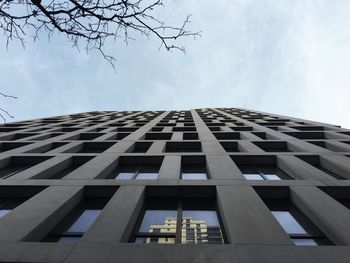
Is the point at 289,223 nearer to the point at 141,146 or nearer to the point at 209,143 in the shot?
the point at 209,143

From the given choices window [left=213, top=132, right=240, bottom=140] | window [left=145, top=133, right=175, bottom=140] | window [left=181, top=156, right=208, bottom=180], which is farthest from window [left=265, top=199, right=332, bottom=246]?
window [left=145, top=133, right=175, bottom=140]

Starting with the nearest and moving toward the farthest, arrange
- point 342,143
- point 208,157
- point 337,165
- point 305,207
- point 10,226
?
1. point 10,226
2. point 305,207
3. point 337,165
4. point 208,157
5. point 342,143

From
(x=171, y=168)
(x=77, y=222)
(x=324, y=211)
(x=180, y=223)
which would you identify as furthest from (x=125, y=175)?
(x=324, y=211)

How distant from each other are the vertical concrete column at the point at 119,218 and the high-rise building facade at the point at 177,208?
0.09 ft

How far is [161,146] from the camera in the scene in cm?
1569

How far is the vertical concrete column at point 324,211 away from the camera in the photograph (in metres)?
6.51

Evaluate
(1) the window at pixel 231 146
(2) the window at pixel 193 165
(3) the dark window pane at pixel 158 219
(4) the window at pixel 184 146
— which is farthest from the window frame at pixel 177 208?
(1) the window at pixel 231 146

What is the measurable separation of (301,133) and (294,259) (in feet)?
51.2

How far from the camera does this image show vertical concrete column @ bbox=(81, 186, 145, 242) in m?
6.32

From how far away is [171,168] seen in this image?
37.4ft

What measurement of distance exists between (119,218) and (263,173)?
7.90 meters

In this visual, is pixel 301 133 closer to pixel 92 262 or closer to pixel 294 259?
pixel 294 259

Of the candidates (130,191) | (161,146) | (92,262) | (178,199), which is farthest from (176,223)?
(161,146)

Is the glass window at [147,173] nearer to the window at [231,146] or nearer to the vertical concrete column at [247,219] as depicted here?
the vertical concrete column at [247,219]
